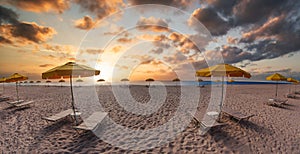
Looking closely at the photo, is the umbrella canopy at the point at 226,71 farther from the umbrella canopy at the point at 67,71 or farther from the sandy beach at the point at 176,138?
the umbrella canopy at the point at 67,71

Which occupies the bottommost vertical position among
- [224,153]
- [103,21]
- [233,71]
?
[224,153]

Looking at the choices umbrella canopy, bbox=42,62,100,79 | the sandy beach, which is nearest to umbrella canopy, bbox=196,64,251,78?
the sandy beach

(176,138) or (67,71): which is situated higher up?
(67,71)

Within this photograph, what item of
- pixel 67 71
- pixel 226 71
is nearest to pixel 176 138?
pixel 226 71

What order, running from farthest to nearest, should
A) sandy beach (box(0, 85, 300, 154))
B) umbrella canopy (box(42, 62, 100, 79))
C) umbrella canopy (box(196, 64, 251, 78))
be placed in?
1. umbrella canopy (box(196, 64, 251, 78))
2. umbrella canopy (box(42, 62, 100, 79))
3. sandy beach (box(0, 85, 300, 154))

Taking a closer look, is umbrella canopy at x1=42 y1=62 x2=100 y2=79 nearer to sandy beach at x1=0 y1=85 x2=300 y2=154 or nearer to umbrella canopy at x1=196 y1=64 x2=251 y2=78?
sandy beach at x1=0 y1=85 x2=300 y2=154

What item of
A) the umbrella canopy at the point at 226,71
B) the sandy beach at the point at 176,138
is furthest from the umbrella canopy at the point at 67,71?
the umbrella canopy at the point at 226,71

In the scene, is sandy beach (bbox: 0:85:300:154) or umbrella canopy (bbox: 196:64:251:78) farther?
umbrella canopy (bbox: 196:64:251:78)

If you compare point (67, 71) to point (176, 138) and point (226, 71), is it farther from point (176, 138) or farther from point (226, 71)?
point (226, 71)

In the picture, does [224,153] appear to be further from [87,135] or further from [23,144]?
[23,144]

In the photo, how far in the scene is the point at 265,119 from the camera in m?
6.75

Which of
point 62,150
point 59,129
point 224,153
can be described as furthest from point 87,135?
point 224,153

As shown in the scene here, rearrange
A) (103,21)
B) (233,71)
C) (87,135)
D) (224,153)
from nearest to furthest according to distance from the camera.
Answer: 1. (224,153)
2. (87,135)
3. (233,71)
4. (103,21)

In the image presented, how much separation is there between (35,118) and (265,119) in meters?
11.0
